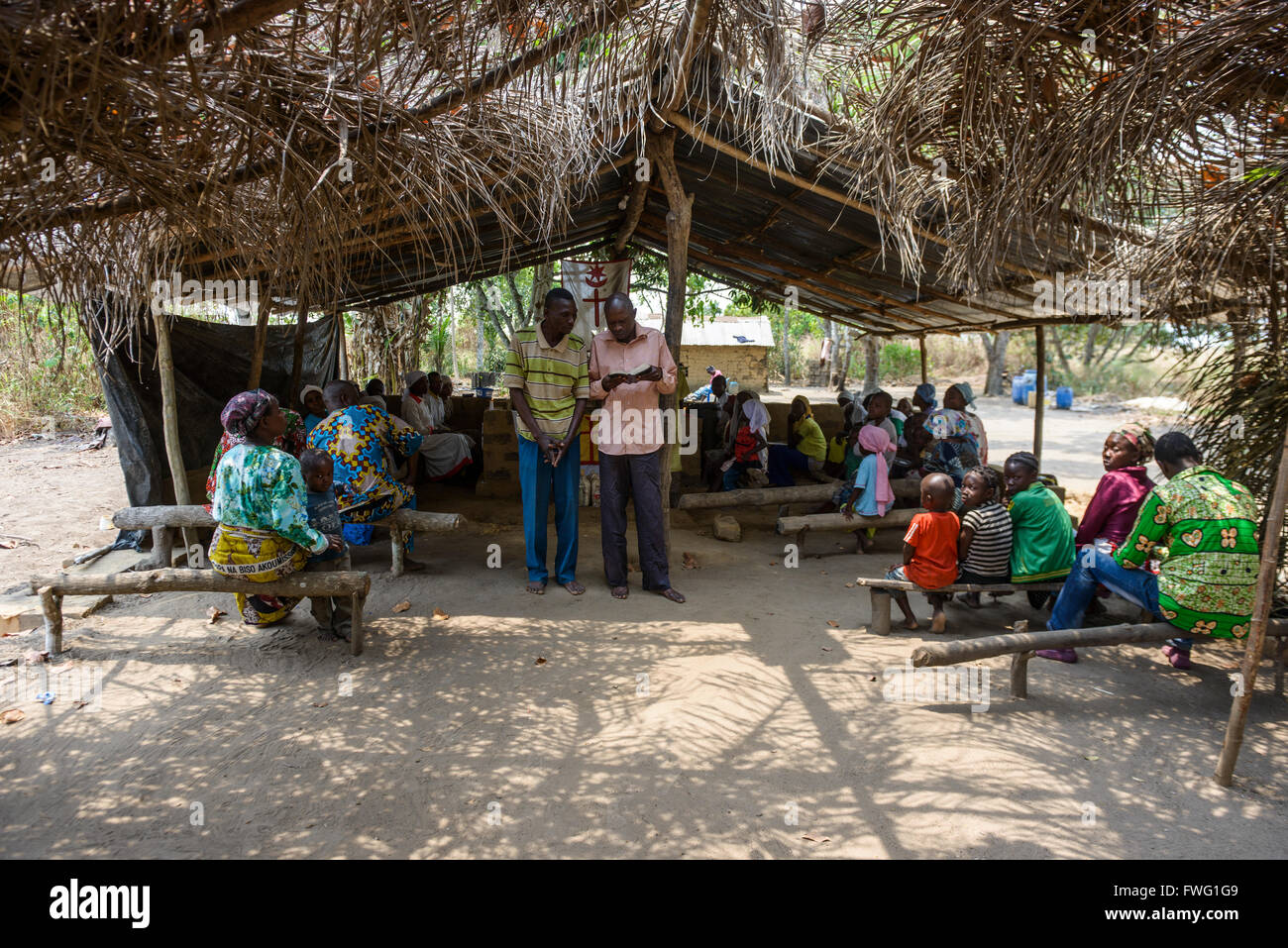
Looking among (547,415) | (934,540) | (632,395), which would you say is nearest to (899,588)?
(934,540)

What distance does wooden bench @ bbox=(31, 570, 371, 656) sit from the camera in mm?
4199

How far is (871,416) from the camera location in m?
6.97

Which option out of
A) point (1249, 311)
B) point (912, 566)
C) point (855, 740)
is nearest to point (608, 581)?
point (912, 566)

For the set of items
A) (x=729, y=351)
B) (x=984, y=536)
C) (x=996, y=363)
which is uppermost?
(x=729, y=351)

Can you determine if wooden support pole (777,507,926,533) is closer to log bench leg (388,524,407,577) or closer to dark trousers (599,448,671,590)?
dark trousers (599,448,671,590)

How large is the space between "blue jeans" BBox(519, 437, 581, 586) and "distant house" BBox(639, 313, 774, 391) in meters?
16.8

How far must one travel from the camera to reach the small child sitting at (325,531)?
15.2ft

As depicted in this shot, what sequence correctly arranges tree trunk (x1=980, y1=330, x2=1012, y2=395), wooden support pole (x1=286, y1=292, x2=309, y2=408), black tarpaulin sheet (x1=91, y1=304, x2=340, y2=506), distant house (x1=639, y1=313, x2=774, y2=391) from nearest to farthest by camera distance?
1. black tarpaulin sheet (x1=91, y1=304, x2=340, y2=506)
2. wooden support pole (x1=286, y1=292, x2=309, y2=408)
3. distant house (x1=639, y1=313, x2=774, y2=391)
4. tree trunk (x1=980, y1=330, x2=1012, y2=395)

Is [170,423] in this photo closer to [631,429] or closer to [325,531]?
[325,531]

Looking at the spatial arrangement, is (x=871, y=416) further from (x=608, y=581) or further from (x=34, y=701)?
(x=34, y=701)

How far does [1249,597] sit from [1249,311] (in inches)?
84.2

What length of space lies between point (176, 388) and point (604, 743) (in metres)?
5.50

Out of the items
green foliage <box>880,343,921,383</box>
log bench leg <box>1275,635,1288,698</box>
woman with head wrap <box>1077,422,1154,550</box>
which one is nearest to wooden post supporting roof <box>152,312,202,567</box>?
woman with head wrap <box>1077,422,1154,550</box>

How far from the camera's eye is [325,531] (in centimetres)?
472
